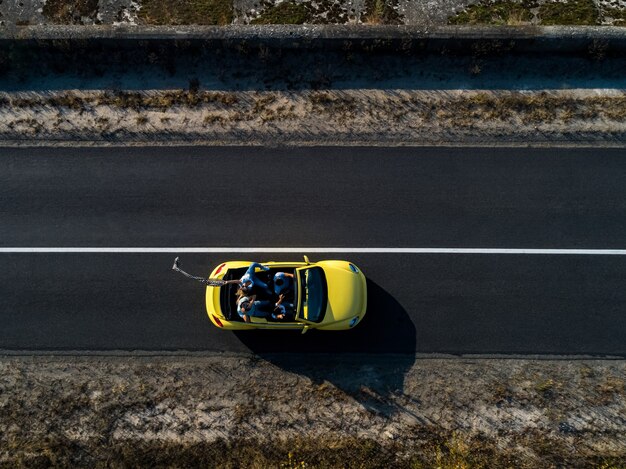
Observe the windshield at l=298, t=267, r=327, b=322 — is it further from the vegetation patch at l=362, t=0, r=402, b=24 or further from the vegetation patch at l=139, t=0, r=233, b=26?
the vegetation patch at l=139, t=0, r=233, b=26

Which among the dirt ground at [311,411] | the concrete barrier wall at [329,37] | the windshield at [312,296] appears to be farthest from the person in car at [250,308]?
the concrete barrier wall at [329,37]

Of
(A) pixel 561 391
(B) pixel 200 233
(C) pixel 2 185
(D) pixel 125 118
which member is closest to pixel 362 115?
(B) pixel 200 233

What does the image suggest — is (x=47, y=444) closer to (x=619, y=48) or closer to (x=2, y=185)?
(x=2, y=185)

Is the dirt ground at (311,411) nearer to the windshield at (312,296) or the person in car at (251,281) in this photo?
the windshield at (312,296)

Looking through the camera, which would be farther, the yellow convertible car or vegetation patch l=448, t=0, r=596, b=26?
vegetation patch l=448, t=0, r=596, b=26

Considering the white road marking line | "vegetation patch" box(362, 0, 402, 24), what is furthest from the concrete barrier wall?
the white road marking line

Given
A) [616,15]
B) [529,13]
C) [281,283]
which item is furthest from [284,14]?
[616,15]

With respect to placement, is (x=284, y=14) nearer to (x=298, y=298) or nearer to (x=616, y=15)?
(x=298, y=298)
